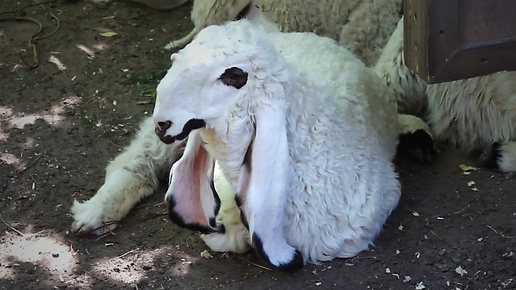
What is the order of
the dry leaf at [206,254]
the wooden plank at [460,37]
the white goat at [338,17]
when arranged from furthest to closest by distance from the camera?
1. the white goat at [338,17]
2. the dry leaf at [206,254]
3. the wooden plank at [460,37]

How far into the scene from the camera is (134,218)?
187 inches

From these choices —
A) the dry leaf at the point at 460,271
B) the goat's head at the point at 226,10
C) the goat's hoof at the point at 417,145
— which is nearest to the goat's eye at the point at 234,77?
the dry leaf at the point at 460,271

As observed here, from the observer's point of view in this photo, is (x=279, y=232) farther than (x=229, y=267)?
No

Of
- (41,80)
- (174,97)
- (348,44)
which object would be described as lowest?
(41,80)

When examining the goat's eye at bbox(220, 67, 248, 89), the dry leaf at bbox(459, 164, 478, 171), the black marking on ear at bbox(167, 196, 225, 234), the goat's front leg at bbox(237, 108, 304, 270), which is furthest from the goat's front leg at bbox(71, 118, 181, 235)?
the dry leaf at bbox(459, 164, 478, 171)

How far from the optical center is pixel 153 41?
6.89 metres

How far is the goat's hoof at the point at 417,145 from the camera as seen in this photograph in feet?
16.5

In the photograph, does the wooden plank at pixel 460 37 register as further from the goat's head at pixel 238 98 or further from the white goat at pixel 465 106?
the white goat at pixel 465 106

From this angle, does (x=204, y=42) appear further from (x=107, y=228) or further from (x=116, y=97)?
(x=116, y=97)

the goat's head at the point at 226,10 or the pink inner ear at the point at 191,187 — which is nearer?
the pink inner ear at the point at 191,187

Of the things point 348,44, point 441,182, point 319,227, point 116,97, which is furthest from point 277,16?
point 319,227

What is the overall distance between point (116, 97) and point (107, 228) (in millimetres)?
1601

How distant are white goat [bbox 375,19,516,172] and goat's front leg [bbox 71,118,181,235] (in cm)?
145

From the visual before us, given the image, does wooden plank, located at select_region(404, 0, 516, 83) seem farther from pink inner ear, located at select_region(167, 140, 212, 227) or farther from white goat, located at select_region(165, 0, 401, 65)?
white goat, located at select_region(165, 0, 401, 65)
